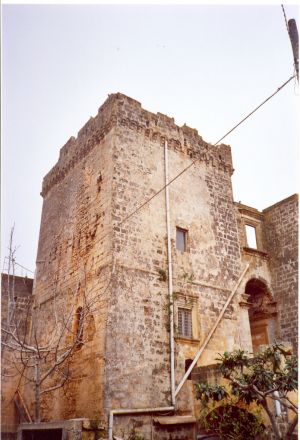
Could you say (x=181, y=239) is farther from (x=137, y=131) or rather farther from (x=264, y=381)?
(x=264, y=381)

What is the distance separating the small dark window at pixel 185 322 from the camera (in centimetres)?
1230

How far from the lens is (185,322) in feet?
41.1

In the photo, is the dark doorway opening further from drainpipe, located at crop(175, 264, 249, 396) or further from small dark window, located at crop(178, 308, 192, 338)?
small dark window, located at crop(178, 308, 192, 338)

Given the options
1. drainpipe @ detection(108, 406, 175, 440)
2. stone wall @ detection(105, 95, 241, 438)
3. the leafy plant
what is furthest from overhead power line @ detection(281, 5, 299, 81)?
drainpipe @ detection(108, 406, 175, 440)

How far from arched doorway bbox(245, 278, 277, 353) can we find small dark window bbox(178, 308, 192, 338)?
4570 millimetres

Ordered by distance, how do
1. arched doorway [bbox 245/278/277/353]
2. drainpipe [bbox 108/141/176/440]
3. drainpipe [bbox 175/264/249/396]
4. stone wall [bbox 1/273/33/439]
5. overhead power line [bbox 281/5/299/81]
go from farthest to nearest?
arched doorway [bbox 245/278/277/353], stone wall [bbox 1/273/33/439], drainpipe [bbox 175/264/249/396], drainpipe [bbox 108/141/176/440], overhead power line [bbox 281/5/299/81]

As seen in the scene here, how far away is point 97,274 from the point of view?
39.0ft

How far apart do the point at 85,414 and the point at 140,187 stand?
22.8 feet

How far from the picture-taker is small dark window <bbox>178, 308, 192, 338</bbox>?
12.3 meters

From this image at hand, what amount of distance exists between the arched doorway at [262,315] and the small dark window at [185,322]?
457 cm

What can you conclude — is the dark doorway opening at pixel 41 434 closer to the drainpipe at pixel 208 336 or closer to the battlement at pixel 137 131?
the drainpipe at pixel 208 336

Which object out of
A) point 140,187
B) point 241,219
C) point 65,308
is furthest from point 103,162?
point 241,219

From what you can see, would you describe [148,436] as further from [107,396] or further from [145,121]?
[145,121]

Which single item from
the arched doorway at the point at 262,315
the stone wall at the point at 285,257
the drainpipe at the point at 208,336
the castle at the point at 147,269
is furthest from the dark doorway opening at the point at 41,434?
the arched doorway at the point at 262,315
